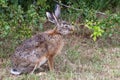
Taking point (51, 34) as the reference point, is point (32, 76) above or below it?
below

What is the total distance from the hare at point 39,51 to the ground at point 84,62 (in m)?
0.18

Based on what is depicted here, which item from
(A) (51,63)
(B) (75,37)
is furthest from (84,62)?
(B) (75,37)

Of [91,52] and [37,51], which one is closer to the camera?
[37,51]

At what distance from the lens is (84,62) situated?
7887mm

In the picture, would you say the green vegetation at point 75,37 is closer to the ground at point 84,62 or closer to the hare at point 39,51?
the ground at point 84,62

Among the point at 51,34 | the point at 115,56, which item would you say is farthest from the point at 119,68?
the point at 51,34

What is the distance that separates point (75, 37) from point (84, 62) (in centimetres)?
155

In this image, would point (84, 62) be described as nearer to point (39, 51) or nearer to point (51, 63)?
point (51, 63)

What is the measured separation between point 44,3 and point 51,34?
62.8 inches

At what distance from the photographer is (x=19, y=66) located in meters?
7.13

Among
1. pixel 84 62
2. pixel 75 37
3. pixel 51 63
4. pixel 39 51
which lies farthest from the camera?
pixel 75 37

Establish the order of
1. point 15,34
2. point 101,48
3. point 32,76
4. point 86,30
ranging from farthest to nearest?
1. point 86,30
2. point 101,48
3. point 15,34
4. point 32,76

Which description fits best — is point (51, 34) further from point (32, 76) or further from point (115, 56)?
point (115, 56)

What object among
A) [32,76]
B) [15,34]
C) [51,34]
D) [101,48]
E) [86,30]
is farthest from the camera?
[86,30]
